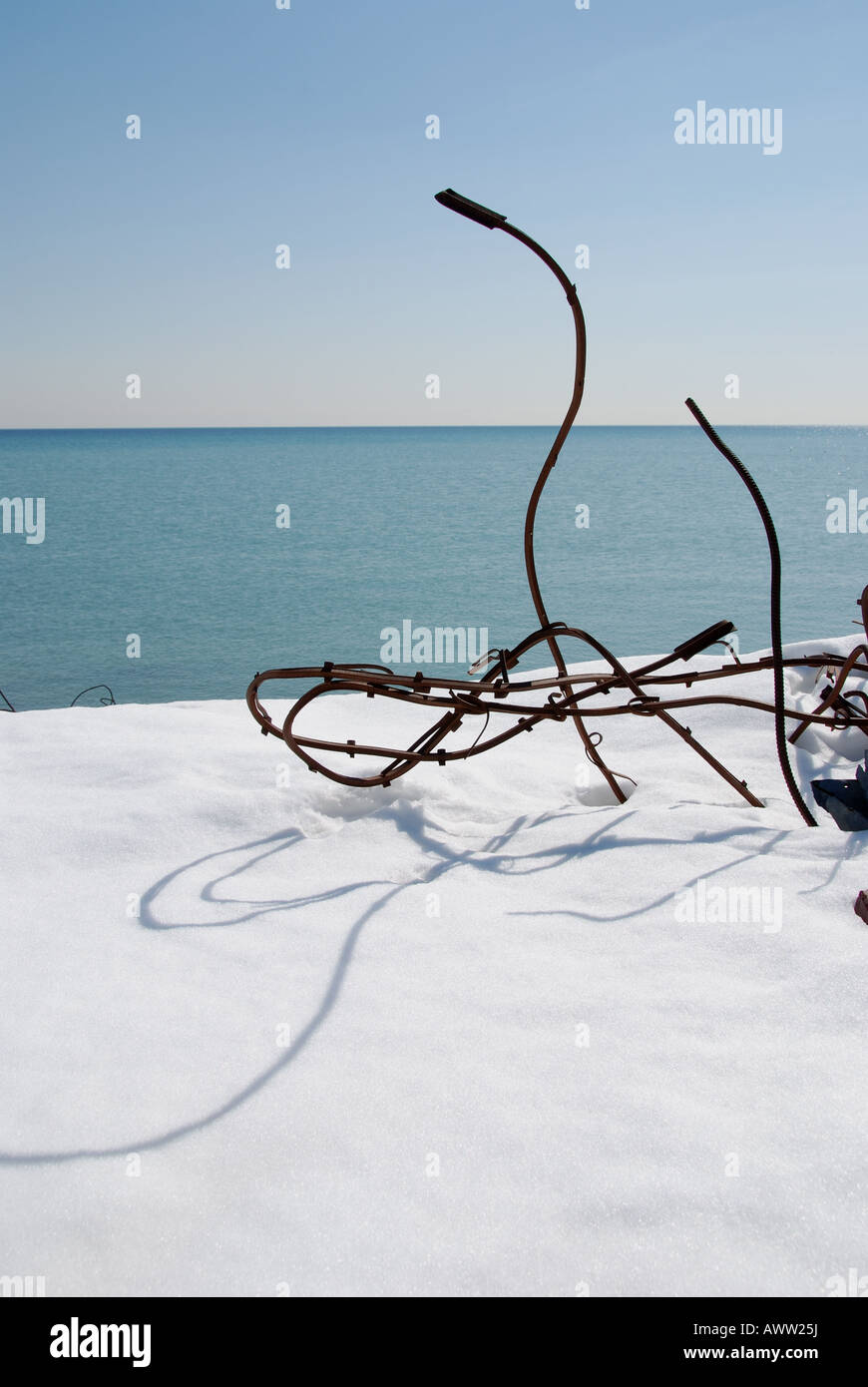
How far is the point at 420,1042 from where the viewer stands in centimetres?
147

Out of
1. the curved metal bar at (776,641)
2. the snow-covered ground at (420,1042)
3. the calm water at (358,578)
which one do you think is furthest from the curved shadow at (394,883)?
the calm water at (358,578)

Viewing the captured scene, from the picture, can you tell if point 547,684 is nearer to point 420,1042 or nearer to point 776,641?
point 776,641

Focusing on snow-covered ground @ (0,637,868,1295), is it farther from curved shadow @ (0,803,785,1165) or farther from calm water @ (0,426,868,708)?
calm water @ (0,426,868,708)

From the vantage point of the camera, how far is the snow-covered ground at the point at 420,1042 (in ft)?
3.66

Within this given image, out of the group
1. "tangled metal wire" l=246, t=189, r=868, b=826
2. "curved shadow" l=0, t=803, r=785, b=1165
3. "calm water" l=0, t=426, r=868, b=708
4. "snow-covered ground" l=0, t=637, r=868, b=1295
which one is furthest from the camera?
"calm water" l=0, t=426, r=868, b=708

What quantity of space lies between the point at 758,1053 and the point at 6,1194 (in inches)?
42.2

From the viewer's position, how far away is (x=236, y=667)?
1329 cm

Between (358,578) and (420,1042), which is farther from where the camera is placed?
(358,578)

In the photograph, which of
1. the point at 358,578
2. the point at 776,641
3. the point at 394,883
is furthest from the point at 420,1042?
the point at 358,578

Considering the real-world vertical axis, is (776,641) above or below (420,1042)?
above

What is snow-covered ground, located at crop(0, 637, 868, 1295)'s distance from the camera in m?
1.12

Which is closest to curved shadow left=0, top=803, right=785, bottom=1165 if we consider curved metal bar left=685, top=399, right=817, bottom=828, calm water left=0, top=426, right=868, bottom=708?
curved metal bar left=685, top=399, right=817, bottom=828

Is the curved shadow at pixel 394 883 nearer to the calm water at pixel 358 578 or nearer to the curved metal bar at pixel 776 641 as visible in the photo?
the curved metal bar at pixel 776 641

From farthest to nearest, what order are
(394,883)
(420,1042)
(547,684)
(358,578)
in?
(358,578)
(547,684)
(394,883)
(420,1042)
